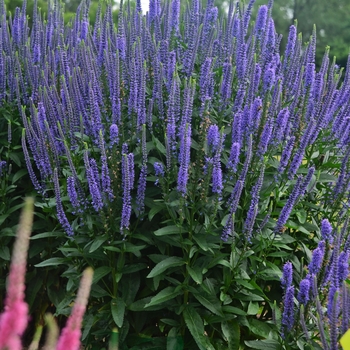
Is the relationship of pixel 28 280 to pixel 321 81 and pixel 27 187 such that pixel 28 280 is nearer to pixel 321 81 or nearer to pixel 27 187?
pixel 27 187

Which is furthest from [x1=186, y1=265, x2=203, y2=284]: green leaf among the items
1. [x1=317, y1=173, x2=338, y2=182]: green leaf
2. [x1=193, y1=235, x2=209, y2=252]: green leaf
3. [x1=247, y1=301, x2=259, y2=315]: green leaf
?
[x1=317, y1=173, x2=338, y2=182]: green leaf

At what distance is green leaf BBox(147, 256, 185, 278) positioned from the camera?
10.2 feet

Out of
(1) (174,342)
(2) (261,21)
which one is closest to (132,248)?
(1) (174,342)

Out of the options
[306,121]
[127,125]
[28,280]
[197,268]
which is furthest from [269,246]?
[28,280]

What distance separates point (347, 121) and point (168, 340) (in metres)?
2.04

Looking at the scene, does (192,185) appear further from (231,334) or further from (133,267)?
(231,334)

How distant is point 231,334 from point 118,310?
2.55 feet

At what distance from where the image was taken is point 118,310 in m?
3.28

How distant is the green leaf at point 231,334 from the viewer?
3.35m

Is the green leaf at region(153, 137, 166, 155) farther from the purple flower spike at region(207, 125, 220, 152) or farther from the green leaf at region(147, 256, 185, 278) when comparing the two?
the green leaf at region(147, 256, 185, 278)

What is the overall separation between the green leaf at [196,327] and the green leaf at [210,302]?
9cm

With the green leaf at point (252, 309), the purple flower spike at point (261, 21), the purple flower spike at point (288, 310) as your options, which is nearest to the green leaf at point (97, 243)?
the green leaf at point (252, 309)

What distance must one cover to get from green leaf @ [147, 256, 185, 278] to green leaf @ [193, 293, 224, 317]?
29cm

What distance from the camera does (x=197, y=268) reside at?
3.19 meters
